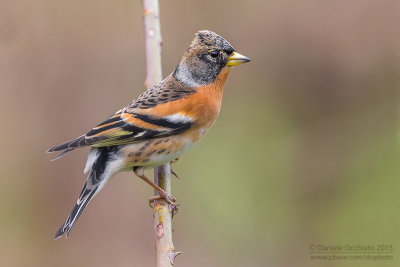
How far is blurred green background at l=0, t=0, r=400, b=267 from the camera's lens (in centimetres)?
529

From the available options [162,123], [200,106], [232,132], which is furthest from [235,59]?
[232,132]

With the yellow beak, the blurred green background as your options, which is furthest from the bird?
the blurred green background

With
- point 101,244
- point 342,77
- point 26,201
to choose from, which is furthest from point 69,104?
point 342,77

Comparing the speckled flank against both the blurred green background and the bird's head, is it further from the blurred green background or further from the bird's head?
the blurred green background

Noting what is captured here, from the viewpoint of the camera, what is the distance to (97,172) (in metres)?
3.78

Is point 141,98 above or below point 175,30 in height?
below

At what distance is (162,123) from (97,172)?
0.58m

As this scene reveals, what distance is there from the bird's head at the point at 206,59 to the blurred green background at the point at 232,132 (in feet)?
5.57

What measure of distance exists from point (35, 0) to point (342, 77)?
11.7 feet

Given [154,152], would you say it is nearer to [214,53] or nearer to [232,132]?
[214,53]

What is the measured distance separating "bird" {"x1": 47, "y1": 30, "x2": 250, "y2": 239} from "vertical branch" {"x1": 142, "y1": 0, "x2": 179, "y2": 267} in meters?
0.07

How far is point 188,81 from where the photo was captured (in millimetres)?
4238

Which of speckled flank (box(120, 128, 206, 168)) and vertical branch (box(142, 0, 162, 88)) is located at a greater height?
vertical branch (box(142, 0, 162, 88))

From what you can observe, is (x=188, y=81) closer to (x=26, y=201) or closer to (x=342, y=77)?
(x=26, y=201)
